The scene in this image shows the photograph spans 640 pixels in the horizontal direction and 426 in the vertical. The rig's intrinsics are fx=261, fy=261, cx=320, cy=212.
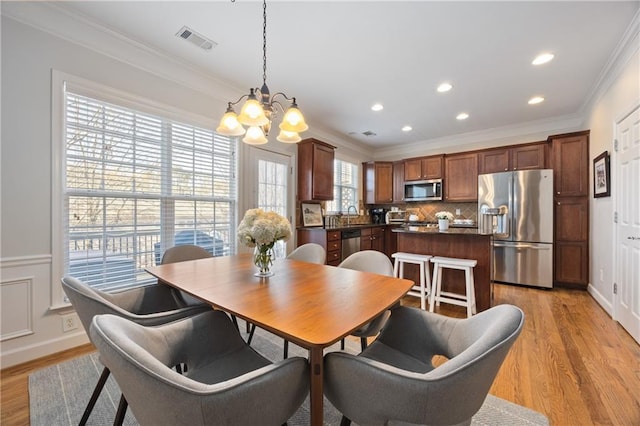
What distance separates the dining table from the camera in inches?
34.5

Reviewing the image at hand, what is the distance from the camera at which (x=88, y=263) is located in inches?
88.0

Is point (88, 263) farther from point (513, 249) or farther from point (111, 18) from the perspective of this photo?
point (513, 249)

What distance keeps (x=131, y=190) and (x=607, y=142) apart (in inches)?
201

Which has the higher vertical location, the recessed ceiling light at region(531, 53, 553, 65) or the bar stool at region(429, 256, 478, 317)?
the recessed ceiling light at region(531, 53, 553, 65)

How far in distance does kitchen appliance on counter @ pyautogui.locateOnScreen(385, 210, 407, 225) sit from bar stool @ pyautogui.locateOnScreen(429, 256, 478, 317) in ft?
9.04

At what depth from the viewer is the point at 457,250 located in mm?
3189

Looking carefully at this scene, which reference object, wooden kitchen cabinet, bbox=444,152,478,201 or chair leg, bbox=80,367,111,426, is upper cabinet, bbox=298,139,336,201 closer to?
wooden kitchen cabinet, bbox=444,152,478,201

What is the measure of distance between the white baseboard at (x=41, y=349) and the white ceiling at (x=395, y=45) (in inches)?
102

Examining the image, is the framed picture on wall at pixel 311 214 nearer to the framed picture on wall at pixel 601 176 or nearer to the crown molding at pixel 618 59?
the framed picture on wall at pixel 601 176

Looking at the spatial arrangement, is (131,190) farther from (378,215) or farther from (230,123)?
(378,215)

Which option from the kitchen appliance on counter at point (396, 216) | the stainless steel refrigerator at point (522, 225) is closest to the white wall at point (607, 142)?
the stainless steel refrigerator at point (522, 225)

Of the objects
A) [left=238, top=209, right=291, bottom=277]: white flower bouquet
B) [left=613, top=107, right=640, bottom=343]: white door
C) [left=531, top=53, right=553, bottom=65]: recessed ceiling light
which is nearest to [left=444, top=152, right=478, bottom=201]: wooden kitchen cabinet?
[left=613, top=107, right=640, bottom=343]: white door

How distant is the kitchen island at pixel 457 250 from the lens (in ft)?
9.85

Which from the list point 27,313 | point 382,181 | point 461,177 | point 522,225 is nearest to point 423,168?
point 461,177
